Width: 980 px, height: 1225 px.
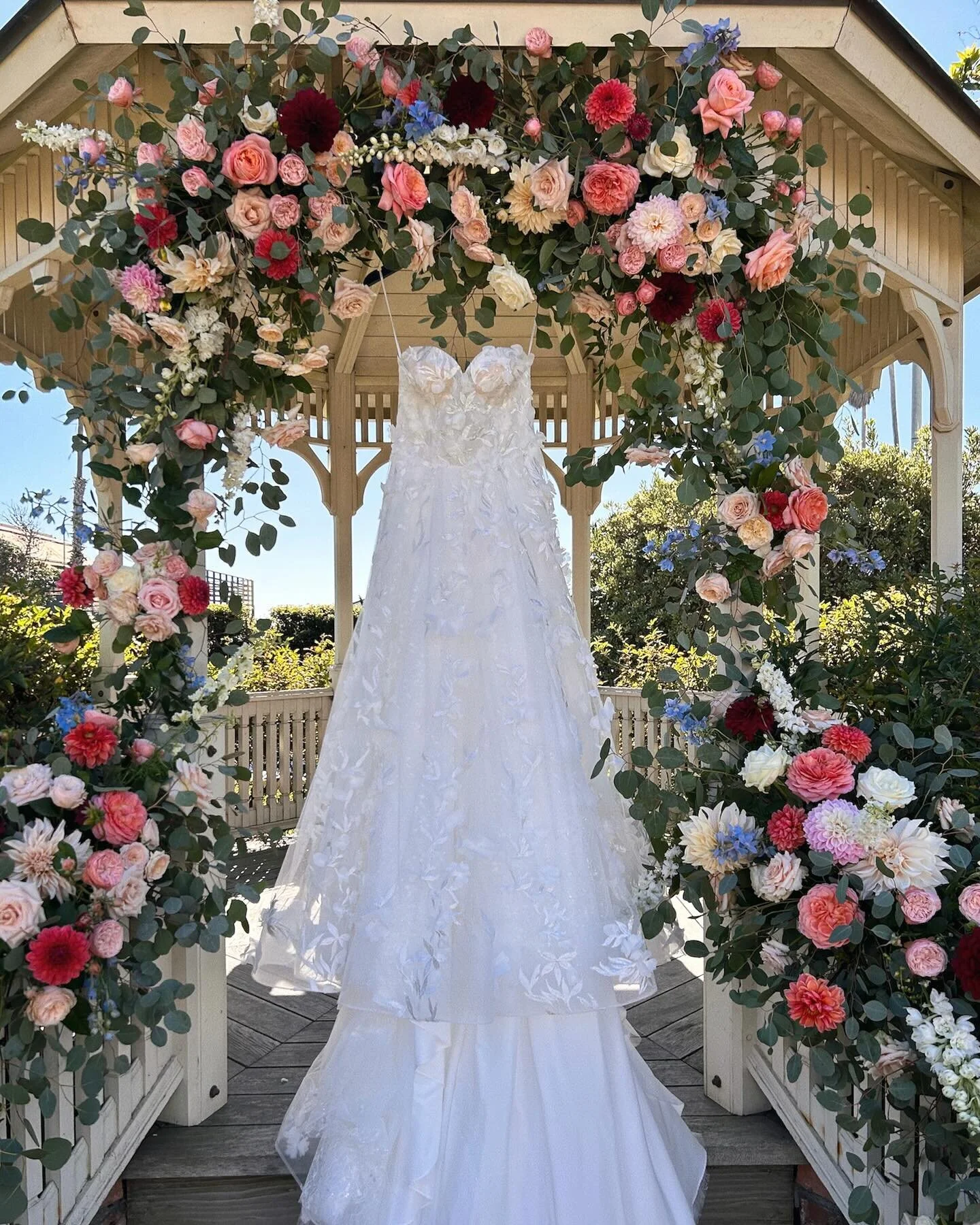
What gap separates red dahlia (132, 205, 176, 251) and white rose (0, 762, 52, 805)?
1.15 meters

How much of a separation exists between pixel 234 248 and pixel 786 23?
1.49m

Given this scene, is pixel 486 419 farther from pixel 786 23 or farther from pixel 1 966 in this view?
pixel 1 966

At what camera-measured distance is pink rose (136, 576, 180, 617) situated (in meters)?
1.85

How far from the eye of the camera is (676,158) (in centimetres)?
185

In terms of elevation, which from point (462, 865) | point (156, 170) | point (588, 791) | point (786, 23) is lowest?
point (462, 865)

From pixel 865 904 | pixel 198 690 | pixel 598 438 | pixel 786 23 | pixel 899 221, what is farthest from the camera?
pixel 598 438

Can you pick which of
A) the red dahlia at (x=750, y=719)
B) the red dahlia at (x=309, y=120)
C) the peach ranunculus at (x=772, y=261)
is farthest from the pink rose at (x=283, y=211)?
the red dahlia at (x=750, y=719)

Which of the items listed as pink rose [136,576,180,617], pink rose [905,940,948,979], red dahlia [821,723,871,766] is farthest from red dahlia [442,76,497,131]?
pink rose [905,940,948,979]

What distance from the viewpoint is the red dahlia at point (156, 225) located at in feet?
6.06

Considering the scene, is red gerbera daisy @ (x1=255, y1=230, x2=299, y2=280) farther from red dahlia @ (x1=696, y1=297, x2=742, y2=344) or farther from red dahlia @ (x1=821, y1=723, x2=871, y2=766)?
red dahlia @ (x1=821, y1=723, x2=871, y2=766)

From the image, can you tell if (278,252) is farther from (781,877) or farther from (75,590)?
(781,877)

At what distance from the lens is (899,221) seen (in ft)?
8.89

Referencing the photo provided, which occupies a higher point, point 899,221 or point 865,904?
point 899,221

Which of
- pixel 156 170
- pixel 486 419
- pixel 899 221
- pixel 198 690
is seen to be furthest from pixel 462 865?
pixel 899 221
